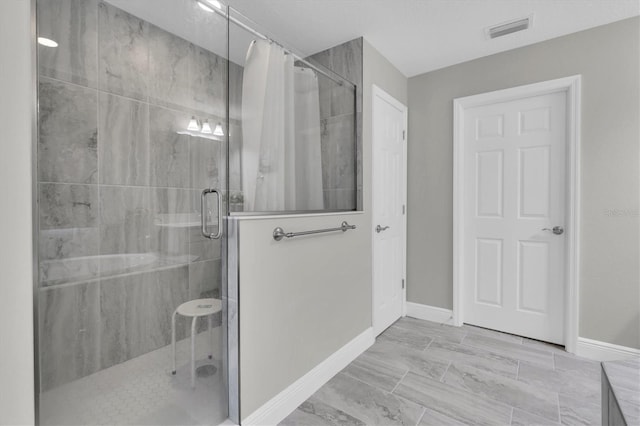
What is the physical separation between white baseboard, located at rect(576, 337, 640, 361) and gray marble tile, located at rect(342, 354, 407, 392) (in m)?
1.38

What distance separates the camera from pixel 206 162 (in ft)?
4.55

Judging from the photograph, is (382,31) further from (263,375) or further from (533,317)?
(533,317)

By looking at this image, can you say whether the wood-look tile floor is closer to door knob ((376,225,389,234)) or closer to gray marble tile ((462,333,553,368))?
gray marble tile ((462,333,553,368))

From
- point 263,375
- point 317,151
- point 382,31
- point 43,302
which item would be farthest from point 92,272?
point 382,31

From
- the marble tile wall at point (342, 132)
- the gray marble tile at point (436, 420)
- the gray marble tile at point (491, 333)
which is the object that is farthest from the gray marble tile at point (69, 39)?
the gray marble tile at point (491, 333)

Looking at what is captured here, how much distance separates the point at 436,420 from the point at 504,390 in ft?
1.88

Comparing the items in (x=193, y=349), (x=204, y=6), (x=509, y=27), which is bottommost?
(x=193, y=349)

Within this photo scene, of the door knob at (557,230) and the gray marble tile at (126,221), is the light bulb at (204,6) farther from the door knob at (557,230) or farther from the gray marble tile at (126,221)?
the door knob at (557,230)

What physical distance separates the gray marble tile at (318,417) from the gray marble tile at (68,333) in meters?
1.04

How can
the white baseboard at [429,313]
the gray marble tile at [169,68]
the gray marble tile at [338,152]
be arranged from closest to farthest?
the gray marble tile at [169,68], the gray marble tile at [338,152], the white baseboard at [429,313]

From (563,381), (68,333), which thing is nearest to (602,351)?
(563,381)

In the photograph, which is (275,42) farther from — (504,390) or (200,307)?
(504,390)

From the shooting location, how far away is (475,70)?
280 cm

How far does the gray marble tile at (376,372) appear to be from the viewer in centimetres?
201
